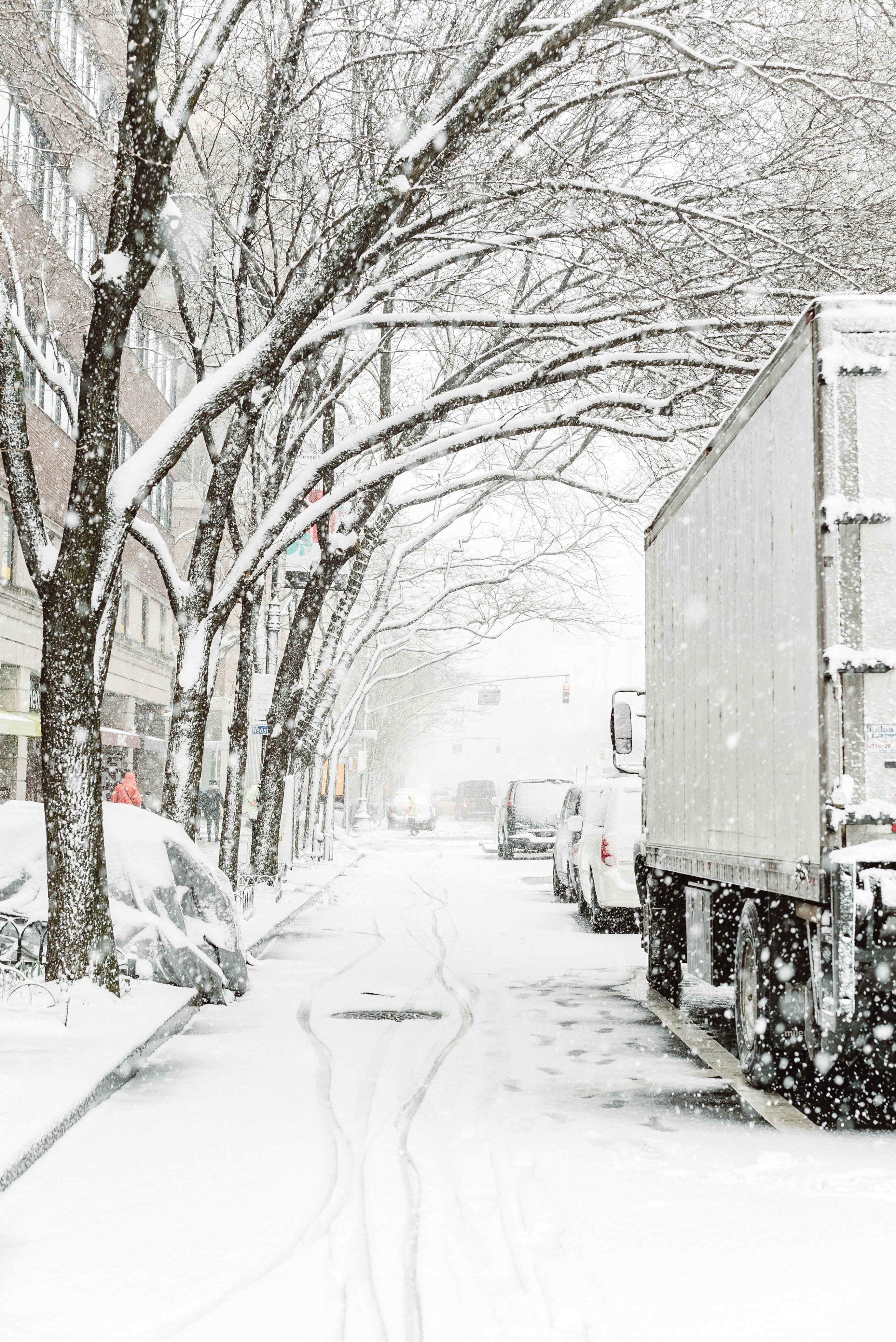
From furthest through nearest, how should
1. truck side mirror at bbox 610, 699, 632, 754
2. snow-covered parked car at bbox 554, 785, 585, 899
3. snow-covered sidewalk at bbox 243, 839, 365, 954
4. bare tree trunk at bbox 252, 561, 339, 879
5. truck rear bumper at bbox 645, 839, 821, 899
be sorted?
snow-covered parked car at bbox 554, 785, 585, 899 < bare tree trunk at bbox 252, 561, 339, 879 < snow-covered sidewalk at bbox 243, 839, 365, 954 < truck side mirror at bbox 610, 699, 632, 754 < truck rear bumper at bbox 645, 839, 821, 899

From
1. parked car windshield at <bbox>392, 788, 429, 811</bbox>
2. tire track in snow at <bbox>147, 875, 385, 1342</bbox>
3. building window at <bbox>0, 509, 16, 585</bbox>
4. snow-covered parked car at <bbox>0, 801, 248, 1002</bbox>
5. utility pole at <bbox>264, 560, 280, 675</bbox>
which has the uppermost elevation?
building window at <bbox>0, 509, 16, 585</bbox>

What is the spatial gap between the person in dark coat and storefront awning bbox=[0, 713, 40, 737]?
7204 millimetres

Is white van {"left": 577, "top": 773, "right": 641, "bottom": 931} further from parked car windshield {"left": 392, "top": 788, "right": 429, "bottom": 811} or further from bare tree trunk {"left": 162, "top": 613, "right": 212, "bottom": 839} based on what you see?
parked car windshield {"left": 392, "top": 788, "right": 429, "bottom": 811}

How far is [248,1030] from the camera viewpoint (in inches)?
376

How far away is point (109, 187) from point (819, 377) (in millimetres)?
9833

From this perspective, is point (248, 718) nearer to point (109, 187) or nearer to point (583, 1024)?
point (109, 187)

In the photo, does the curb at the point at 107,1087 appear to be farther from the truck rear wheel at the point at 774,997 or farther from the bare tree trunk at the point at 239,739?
the bare tree trunk at the point at 239,739

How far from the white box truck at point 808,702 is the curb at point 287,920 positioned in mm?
3624

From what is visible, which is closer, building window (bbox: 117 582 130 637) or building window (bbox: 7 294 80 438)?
building window (bbox: 7 294 80 438)

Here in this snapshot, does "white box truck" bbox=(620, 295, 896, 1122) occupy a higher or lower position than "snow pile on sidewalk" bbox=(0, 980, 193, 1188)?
higher

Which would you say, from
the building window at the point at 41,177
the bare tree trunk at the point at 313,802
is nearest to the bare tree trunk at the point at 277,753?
the building window at the point at 41,177

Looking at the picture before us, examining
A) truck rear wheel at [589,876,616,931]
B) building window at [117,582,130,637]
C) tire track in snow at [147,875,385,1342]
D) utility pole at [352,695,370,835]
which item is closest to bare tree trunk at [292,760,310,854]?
building window at [117,582,130,637]

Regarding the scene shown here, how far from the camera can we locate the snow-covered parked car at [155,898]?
34.6 feet

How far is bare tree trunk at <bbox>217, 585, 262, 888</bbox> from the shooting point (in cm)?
1844
